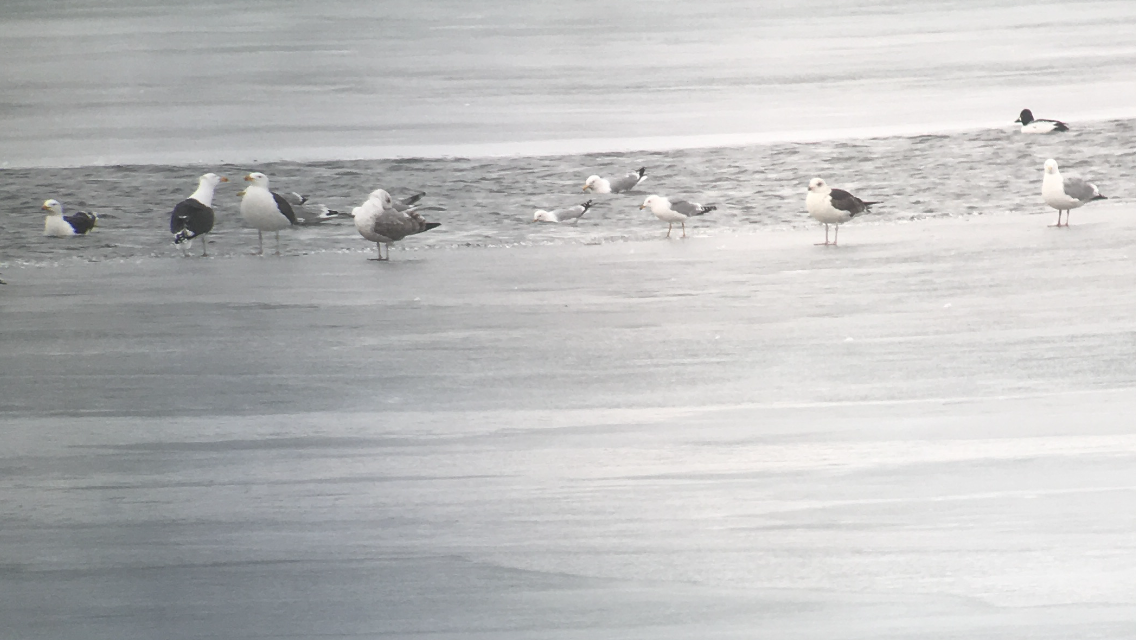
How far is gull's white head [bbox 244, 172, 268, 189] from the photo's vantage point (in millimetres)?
3022

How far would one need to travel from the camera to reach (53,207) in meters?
3.00

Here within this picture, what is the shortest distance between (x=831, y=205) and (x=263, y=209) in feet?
4.67

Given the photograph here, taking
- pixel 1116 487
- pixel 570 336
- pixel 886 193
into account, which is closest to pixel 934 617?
pixel 1116 487

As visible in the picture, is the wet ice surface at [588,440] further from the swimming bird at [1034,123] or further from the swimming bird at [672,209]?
the swimming bird at [1034,123]

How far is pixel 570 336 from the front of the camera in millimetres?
2820

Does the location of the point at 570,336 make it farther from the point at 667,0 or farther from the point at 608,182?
the point at 667,0

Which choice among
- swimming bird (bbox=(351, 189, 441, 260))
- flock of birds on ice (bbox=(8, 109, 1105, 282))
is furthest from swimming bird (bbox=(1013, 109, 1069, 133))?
swimming bird (bbox=(351, 189, 441, 260))

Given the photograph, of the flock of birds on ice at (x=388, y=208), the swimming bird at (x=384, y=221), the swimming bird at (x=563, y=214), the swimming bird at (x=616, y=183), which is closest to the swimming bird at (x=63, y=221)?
the flock of birds on ice at (x=388, y=208)

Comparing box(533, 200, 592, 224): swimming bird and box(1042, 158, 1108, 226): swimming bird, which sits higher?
box(1042, 158, 1108, 226): swimming bird

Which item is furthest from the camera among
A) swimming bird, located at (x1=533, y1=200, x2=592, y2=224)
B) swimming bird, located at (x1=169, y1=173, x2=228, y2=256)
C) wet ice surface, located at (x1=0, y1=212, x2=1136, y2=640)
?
swimming bird, located at (x1=533, y1=200, x2=592, y2=224)

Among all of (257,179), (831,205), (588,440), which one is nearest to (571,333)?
(588,440)

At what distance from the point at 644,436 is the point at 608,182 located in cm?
81

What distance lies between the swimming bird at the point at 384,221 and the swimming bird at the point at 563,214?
0.30 m

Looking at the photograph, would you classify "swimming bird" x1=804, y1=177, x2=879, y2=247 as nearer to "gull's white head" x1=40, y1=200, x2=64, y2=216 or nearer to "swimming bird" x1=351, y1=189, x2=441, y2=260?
"swimming bird" x1=351, y1=189, x2=441, y2=260
